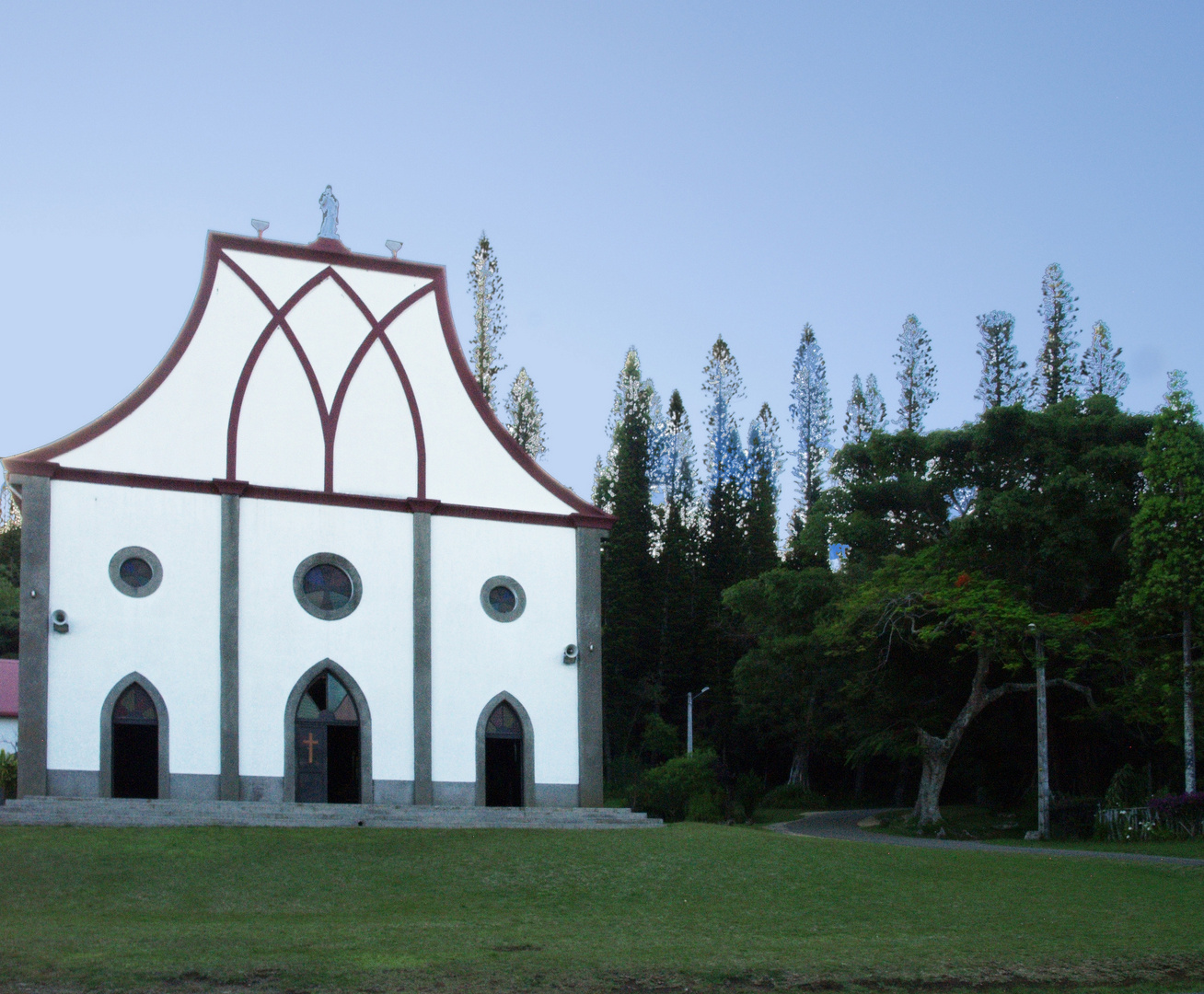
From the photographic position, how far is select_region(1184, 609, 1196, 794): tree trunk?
90.3ft

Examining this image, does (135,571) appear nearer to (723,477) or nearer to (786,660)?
(786,660)

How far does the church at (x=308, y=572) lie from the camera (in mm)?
21594

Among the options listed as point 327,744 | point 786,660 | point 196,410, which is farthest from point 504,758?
point 786,660

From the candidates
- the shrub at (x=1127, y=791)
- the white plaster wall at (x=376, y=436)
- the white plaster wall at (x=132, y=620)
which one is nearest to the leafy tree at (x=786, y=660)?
the shrub at (x=1127, y=791)

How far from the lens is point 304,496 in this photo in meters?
23.3

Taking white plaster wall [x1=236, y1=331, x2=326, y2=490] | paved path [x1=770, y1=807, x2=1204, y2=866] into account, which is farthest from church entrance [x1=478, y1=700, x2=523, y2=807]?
paved path [x1=770, y1=807, x2=1204, y2=866]

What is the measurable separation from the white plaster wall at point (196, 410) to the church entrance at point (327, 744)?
4.08m

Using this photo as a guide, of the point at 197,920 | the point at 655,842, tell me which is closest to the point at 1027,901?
the point at 655,842

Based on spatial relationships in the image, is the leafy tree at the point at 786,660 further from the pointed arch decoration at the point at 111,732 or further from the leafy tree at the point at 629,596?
the pointed arch decoration at the point at 111,732

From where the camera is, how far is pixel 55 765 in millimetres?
20906

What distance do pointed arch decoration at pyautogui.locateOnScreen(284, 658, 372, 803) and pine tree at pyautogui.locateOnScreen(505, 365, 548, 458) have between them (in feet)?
109

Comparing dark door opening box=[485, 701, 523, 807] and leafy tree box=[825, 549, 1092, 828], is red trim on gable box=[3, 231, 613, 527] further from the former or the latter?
leafy tree box=[825, 549, 1092, 828]

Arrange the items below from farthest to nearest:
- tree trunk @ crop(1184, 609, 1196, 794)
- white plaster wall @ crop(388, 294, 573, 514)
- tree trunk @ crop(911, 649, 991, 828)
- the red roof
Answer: the red roof < tree trunk @ crop(911, 649, 991, 828) < tree trunk @ crop(1184, 609, 1196, 794) < white plaster wall @ crop(388, 294, 573, 514)

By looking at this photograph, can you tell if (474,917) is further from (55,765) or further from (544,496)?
(544,496)
